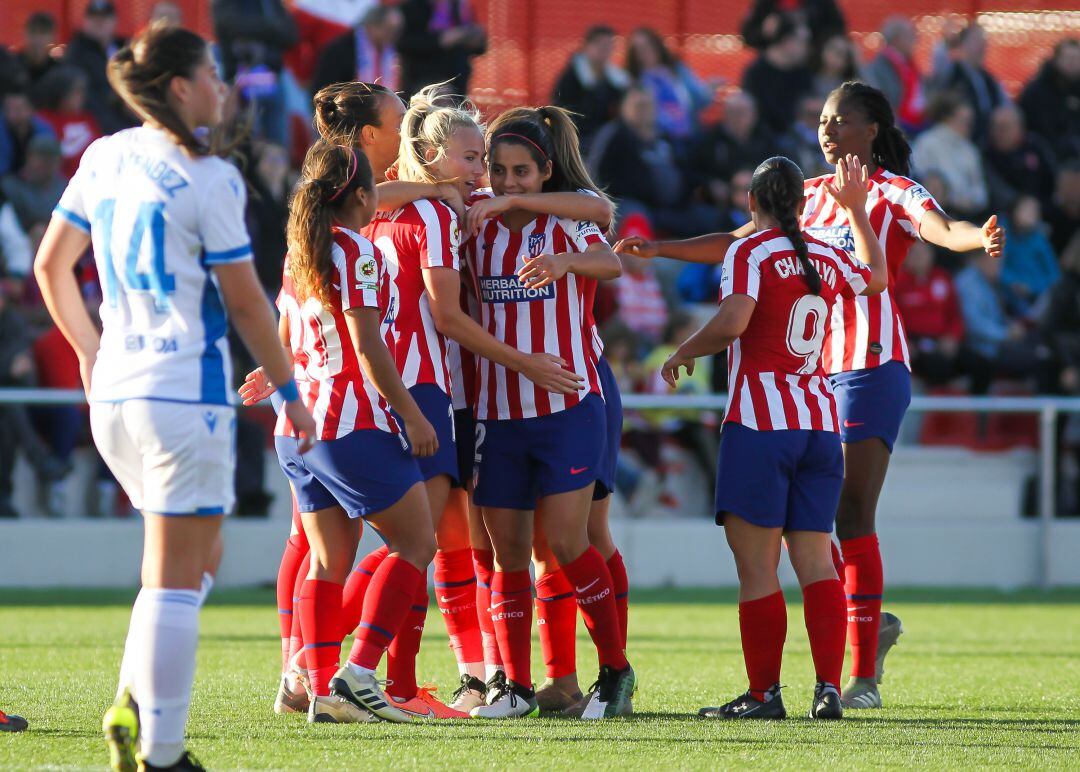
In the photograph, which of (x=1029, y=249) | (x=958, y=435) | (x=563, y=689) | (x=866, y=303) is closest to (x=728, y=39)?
(x=1029, y=249)

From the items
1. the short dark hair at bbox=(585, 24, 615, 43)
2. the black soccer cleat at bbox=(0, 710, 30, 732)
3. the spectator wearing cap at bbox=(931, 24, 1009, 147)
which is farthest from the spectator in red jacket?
the black soccer cleat at bbox=(0, 710, 30, 732)

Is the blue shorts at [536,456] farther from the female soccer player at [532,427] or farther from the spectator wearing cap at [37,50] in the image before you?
the spectator wearing cap at [37,50]

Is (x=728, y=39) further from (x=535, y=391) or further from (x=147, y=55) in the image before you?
(x=147, y=55)

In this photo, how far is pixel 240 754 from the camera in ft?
14.6

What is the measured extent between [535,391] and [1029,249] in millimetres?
9273

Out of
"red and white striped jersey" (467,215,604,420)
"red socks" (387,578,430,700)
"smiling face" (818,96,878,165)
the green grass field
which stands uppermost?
"smiling face" (818,96,878,165)

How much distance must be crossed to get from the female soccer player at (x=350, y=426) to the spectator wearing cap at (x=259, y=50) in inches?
304

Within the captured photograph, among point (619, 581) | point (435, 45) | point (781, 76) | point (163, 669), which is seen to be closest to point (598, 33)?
point (435, 45)

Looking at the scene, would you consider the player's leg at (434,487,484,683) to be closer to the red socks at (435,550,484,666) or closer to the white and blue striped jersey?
the red socks at (435,550,484,666)

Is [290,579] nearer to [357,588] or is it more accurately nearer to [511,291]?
[357,588]

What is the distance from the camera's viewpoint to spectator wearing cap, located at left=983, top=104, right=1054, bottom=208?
46.5 ft

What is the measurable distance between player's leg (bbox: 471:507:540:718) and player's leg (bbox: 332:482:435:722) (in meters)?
0.43

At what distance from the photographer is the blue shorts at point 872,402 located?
591 centimetres

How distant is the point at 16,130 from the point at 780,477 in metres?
8.44
